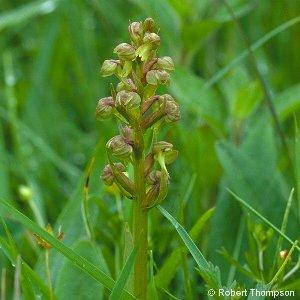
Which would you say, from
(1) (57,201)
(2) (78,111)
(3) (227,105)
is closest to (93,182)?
(1) (57,201)

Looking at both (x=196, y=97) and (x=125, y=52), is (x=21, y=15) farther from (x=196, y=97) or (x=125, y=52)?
(x=125, y=52)

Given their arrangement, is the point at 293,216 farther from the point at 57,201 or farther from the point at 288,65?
the point at 288,65

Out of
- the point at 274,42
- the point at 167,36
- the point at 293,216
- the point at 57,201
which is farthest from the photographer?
the point at 274,42

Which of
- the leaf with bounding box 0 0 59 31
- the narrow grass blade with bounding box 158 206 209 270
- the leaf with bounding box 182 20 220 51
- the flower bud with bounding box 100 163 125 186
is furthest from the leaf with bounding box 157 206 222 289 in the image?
the leaf with bounding box 0 0 59 31

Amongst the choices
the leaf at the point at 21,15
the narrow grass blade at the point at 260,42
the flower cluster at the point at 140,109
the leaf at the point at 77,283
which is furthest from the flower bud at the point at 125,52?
the leaf at the point at 21,15

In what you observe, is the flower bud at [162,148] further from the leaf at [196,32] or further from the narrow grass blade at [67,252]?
the leaf at [196,32]

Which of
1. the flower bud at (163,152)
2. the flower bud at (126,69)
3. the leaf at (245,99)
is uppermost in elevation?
the flower bud at (126,69)

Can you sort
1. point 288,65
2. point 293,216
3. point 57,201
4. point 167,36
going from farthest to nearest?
point 288,65, point 167,36, point 57,201, point 293,216
